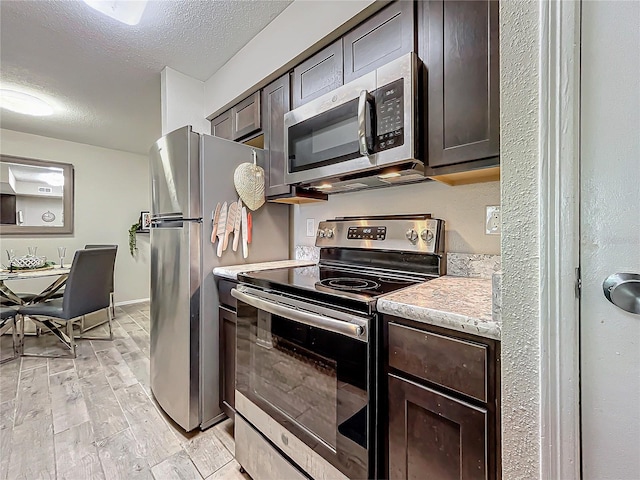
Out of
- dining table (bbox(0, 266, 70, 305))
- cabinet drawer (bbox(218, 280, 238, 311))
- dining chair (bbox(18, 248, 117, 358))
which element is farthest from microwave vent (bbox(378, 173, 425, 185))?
dining table (bbox(0, 266, 70, 305))

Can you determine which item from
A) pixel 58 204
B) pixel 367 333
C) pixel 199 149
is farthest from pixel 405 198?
pixel 58 204

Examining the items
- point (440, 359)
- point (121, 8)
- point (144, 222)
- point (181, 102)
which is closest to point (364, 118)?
point (440, 359)

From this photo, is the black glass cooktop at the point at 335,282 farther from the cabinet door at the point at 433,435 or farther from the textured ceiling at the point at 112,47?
the textured ceiling at the point at 112,47

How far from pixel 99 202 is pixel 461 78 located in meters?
4.93

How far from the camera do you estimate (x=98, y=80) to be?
2375 mm

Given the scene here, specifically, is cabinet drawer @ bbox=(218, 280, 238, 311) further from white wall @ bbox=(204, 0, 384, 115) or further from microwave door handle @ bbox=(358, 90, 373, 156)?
white wall @ bbox=(204, 0, 384, 115)

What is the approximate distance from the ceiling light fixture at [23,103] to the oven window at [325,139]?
9.07ft

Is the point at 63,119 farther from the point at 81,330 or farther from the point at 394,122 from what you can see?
the point at 394,122

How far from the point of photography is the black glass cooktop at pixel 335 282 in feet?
3.26

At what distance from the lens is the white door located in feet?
1.65

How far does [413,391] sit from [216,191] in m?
1.38

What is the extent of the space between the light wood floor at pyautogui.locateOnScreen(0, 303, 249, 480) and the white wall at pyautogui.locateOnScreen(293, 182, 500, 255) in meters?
1.48

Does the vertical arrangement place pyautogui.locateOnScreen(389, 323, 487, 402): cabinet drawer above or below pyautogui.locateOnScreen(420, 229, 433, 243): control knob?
below

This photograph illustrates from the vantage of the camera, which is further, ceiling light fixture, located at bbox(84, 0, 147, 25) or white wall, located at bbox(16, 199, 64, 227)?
white wall, located at bbox(16, 199, 64, 227)
